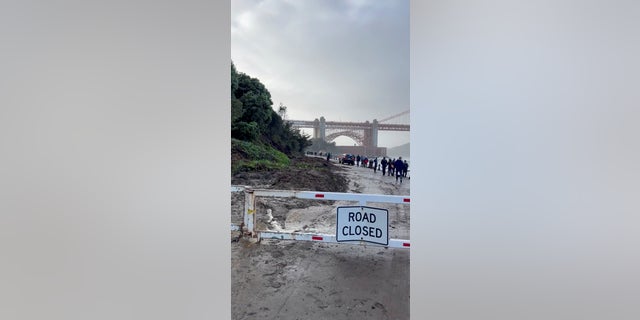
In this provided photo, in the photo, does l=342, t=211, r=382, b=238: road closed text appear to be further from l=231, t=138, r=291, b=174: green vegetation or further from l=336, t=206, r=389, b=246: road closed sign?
l=231, t=138, r=291, b=174: green vegetation

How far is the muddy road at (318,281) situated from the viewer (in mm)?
1687

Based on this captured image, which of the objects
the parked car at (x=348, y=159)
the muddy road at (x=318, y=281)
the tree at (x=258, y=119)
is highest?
the tree at (x=258, y=119)

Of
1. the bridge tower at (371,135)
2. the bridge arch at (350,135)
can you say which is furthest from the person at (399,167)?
the bridge arch at (350,135)

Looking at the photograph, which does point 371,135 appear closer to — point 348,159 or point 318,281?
point 348,159

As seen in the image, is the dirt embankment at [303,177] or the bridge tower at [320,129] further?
the dirt embankment at [303,177]

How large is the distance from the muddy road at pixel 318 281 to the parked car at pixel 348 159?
1899 millimetres

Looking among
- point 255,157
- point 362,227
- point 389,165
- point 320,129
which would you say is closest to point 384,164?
point 389,165

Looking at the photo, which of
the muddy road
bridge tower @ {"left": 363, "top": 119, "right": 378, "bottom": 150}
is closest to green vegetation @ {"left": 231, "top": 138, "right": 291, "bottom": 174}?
bridge tower @ {"left": 363, "top": 119, "right": 378, "bottom": 150}

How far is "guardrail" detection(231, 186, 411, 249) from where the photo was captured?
7.48ft

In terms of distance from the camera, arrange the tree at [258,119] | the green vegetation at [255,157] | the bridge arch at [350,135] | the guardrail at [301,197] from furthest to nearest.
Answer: the green vegetation at [255,157], the tree at [258,119], the bridge arch at [350,135], the guardrail at [301,197]

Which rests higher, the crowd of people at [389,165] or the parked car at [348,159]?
the parked car at [348,159]

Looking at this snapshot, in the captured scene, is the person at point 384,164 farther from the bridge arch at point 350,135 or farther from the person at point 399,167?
the bridge arch at point 350,135
